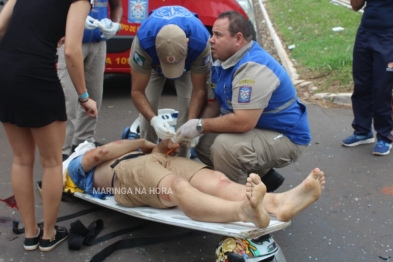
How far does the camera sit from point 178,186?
2.84 metres

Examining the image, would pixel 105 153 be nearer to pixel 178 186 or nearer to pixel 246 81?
pixel 178 186

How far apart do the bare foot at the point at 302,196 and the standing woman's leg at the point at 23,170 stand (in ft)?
4.69

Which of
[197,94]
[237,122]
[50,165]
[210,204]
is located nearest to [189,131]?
[237,122]

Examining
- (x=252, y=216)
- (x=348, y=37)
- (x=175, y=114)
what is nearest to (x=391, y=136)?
(x=175, y=114)

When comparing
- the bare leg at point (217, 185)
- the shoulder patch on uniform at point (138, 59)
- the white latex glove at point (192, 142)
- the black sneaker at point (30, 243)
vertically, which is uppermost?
the shoulder patch on uniform at point (138, 59)

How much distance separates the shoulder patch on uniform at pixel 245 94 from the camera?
3020 mm

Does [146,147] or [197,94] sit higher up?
[197,94]

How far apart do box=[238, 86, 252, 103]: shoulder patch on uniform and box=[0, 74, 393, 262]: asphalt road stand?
87 cm

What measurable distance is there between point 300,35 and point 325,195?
20.1 ft

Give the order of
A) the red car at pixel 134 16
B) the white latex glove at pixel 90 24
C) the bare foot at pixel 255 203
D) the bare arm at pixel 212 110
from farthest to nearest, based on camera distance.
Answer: the red car at pixel 134 16
the white latex glove at pixel 90 24
the bare arm at pixel 212 110
the bare foot at pixel 255 203

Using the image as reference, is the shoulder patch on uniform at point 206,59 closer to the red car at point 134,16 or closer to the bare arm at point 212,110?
the bare arm at point 212,110

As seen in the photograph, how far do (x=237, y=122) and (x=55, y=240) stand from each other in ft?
4.30

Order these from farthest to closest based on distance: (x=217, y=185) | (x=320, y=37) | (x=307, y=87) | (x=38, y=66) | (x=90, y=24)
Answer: (x=320, y=37) → (x=307, y=87) → (x=90, y=24) → (x=217, y=185) → (x=38, y=66)

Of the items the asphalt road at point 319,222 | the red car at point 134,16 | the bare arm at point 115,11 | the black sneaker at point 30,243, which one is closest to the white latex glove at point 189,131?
the asphalt road at point 319,222
